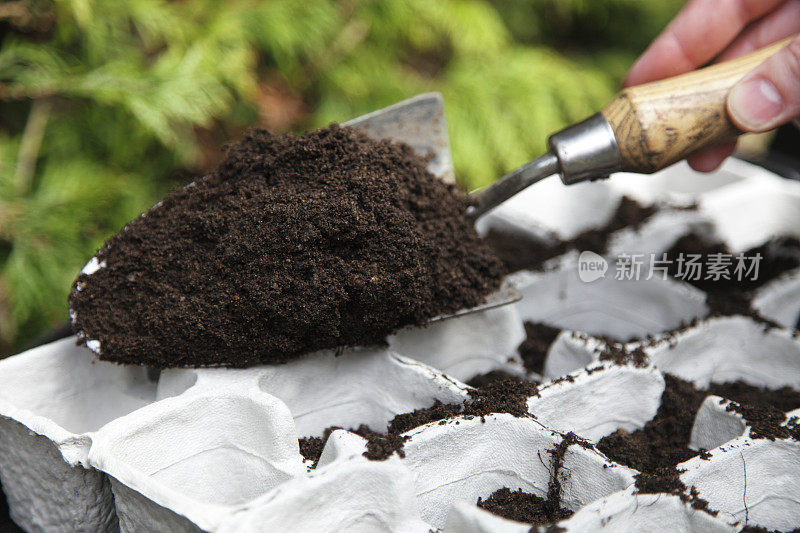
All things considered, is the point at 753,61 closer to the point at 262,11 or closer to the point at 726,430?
the point at 726,430

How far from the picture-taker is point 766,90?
0.97m

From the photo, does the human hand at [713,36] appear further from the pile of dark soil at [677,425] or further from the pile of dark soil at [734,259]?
the pile of dark soil at [677,425]

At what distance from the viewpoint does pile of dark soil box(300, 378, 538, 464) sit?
785mm

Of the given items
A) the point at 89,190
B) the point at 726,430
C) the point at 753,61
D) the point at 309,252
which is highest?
the point at 753,61

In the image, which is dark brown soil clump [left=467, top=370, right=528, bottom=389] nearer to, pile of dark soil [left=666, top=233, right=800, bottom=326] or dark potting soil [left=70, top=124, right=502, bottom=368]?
dark potting soil [left=70, top=124, right=502, bottom=368]

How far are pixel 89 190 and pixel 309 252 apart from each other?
0.93 m

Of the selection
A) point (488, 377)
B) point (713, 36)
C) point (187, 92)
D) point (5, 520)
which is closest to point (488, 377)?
point (488, 377)

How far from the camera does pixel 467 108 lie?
2256 mm

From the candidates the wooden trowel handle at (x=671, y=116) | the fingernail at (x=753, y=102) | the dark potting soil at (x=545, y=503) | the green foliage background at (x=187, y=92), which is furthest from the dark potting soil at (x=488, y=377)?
the green foliage background at (x=187, y=92)

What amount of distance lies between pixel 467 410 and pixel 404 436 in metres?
0.10

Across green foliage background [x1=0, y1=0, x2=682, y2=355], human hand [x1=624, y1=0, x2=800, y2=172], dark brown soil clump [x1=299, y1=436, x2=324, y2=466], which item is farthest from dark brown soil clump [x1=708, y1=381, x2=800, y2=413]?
green foliage background [x1=0, y1=0, x2=682, y2=355]

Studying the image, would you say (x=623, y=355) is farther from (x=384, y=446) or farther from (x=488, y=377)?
(x=384, y=446)

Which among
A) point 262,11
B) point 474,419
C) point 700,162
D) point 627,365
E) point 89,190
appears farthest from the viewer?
point 262,11

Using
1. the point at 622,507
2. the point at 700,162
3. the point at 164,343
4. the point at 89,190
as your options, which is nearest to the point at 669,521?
the point at 622,507
